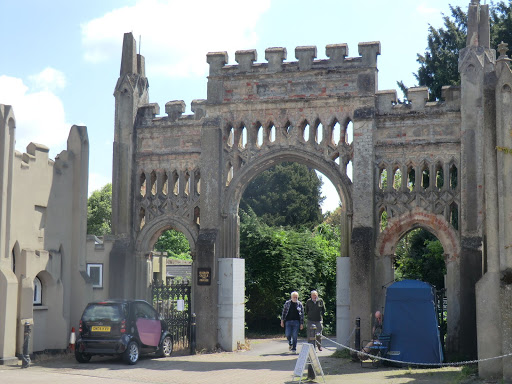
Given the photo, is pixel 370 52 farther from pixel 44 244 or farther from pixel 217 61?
pixel 44 244

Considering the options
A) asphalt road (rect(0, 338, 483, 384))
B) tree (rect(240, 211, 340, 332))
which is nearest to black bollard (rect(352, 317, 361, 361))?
asphalt road (rect(0, 338, 483, 384))

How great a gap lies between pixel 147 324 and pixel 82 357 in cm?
173

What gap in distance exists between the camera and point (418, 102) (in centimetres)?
1973

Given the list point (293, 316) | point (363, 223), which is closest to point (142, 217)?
point (293, 316)

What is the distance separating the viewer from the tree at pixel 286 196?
47844 millimetres

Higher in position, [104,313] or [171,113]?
[171,113]

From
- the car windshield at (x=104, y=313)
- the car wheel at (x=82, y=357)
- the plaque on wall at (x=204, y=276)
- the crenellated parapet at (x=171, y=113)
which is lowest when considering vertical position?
the car wheel at (x=82, y=357)

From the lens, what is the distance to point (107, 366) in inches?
679

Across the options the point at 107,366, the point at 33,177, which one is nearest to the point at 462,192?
the point at 107,366

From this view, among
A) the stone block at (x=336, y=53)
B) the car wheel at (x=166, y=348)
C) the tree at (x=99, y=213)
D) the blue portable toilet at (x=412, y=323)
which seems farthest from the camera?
the tree at (x=99, y=213)

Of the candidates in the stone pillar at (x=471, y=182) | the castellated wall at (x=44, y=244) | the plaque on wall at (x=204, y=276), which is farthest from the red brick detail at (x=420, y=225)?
the castellated wall at (x=44, y=244)

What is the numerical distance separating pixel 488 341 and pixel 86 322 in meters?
9.08

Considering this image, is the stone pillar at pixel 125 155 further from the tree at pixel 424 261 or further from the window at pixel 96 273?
the tree at pixel 424 261

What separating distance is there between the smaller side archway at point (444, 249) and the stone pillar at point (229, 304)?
399 centimetres
